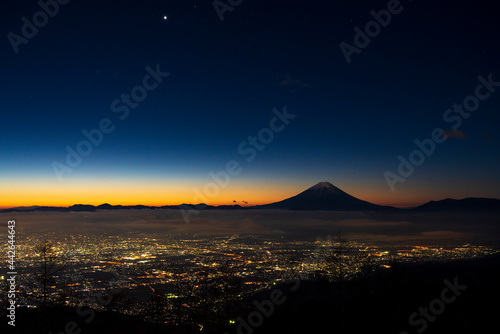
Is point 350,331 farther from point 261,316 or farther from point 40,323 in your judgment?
point 40,323

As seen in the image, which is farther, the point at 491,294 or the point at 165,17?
the point at 491,294

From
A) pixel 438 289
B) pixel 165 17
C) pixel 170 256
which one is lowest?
pixel 170 256

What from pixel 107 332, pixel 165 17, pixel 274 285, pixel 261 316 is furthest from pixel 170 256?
pixel 165 17

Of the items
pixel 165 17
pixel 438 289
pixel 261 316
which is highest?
pixel 165 17

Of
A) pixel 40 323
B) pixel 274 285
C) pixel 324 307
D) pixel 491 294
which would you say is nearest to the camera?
pixel 40 323

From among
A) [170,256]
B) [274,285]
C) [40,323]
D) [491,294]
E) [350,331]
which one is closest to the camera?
[40,323]

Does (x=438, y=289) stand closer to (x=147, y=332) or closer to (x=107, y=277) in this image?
(x=147, y=332)

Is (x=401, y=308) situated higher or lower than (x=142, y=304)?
higher

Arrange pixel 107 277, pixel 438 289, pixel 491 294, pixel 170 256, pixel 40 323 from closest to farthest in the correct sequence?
pixel 40 323 → pixel 491 294 → pixel 438 289 → pixel 107 277 → pixel 170 256

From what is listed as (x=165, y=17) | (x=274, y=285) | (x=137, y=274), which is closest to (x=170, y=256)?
(x=137, y=274)
